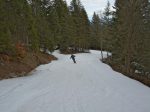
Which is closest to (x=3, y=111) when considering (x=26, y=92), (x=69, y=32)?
(x=26, y=92)

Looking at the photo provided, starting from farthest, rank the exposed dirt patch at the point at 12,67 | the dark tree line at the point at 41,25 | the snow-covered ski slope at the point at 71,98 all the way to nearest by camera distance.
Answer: the dark tree line at the point at 41,25 → the exposed dirt patch at the point at 12,67 → the snow-covered ski slope at the point at 71,98

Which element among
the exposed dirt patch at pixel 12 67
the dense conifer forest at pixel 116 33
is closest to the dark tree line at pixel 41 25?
the dense conifer forest at pixel 116 33

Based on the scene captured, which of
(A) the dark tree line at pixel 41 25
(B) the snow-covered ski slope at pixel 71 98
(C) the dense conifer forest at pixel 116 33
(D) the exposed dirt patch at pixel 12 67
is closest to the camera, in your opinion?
(B) the snow-covered ski slope at pixel 71 98

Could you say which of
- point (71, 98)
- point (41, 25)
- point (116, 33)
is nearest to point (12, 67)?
point (71, 98)

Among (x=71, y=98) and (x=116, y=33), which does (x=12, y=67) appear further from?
(x=116, y=33)

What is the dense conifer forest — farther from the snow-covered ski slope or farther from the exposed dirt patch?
the snow-covered ski slope

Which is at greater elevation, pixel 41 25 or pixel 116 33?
pixel 41 25

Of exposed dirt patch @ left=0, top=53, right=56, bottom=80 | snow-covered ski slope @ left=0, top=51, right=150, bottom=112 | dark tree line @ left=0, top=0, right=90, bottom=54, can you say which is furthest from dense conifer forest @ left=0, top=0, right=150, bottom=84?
snow-covered ski slope @ left=0, top=51, right=150, bottom=112

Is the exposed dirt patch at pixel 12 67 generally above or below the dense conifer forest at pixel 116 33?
below

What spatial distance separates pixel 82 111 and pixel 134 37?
2300 cm

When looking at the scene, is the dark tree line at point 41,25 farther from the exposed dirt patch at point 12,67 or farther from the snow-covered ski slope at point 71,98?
the snow-covered ski slope at point 71,98

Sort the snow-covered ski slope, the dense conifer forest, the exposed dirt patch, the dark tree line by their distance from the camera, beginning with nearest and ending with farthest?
1. the snow-covered ski slope
2. the exposed dirt patch
3. the dark tree line
4. the dense conifer forest

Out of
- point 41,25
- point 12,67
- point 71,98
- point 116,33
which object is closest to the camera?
point 71,98

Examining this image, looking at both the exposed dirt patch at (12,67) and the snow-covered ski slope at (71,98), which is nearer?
the snow-covered ski slope at (71,98)
